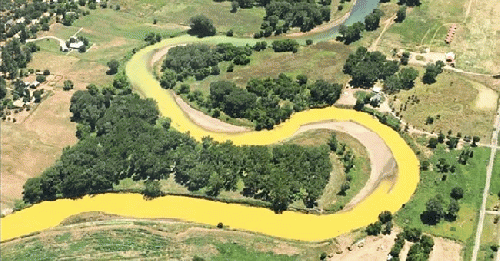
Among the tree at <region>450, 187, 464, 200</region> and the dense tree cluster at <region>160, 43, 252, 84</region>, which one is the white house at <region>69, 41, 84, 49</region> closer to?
the dense tree cluster at <region>160, 43, 252, 84</region>

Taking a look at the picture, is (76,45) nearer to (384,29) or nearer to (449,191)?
(384,29)

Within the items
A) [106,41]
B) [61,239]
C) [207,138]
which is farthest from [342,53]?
[61,239]

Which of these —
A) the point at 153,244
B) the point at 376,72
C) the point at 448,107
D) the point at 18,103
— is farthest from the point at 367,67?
the point at 18,103

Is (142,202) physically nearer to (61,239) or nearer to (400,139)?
(61,239)

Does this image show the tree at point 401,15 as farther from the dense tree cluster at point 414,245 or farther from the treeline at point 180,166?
the dense tree cluster at point 414,245

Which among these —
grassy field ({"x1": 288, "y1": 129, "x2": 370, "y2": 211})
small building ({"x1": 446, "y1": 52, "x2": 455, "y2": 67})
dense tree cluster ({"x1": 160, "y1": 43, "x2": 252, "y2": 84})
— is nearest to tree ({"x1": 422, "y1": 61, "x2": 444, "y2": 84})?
small building ({"x1": 446, "y1": 52, "x2": 455, "y2": 67})

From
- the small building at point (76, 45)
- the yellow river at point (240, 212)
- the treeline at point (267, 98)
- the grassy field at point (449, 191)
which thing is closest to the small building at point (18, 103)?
the small building at point (76, 45)
